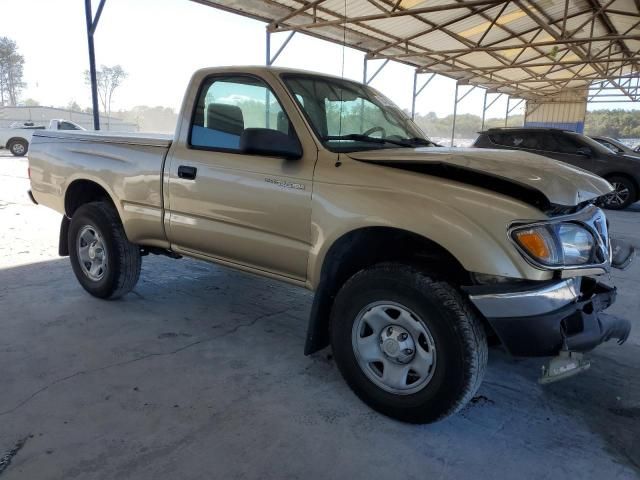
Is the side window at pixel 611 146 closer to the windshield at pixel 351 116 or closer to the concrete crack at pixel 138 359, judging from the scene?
the windshield at pixel 351 116

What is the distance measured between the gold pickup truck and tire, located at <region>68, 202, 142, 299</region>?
19cm

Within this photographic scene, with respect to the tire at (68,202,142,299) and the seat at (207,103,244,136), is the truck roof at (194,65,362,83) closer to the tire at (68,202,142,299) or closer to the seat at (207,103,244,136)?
the seat at (207,103,244,136)

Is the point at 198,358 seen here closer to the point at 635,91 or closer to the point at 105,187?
the point at 105,187

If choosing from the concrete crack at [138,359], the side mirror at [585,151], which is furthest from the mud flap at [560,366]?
the side mirror at [585,151]

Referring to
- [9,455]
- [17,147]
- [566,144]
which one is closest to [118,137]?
[9,455]

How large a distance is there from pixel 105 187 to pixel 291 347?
203cm

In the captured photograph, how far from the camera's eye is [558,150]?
436 inches

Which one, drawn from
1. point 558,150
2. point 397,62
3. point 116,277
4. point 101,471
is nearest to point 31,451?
point 101,471

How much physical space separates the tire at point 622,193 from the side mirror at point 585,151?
713mm

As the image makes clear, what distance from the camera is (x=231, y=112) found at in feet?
11.2

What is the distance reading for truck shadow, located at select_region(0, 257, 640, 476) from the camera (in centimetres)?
258

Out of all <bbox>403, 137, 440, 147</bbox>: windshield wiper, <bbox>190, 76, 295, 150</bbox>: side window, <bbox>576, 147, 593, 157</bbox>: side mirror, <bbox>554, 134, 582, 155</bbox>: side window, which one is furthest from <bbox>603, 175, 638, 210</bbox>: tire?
<bbox>190, 76, 295, 150</bbox>: side window

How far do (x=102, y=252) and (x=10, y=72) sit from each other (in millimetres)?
66844

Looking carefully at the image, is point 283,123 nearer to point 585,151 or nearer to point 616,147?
point 585,151
